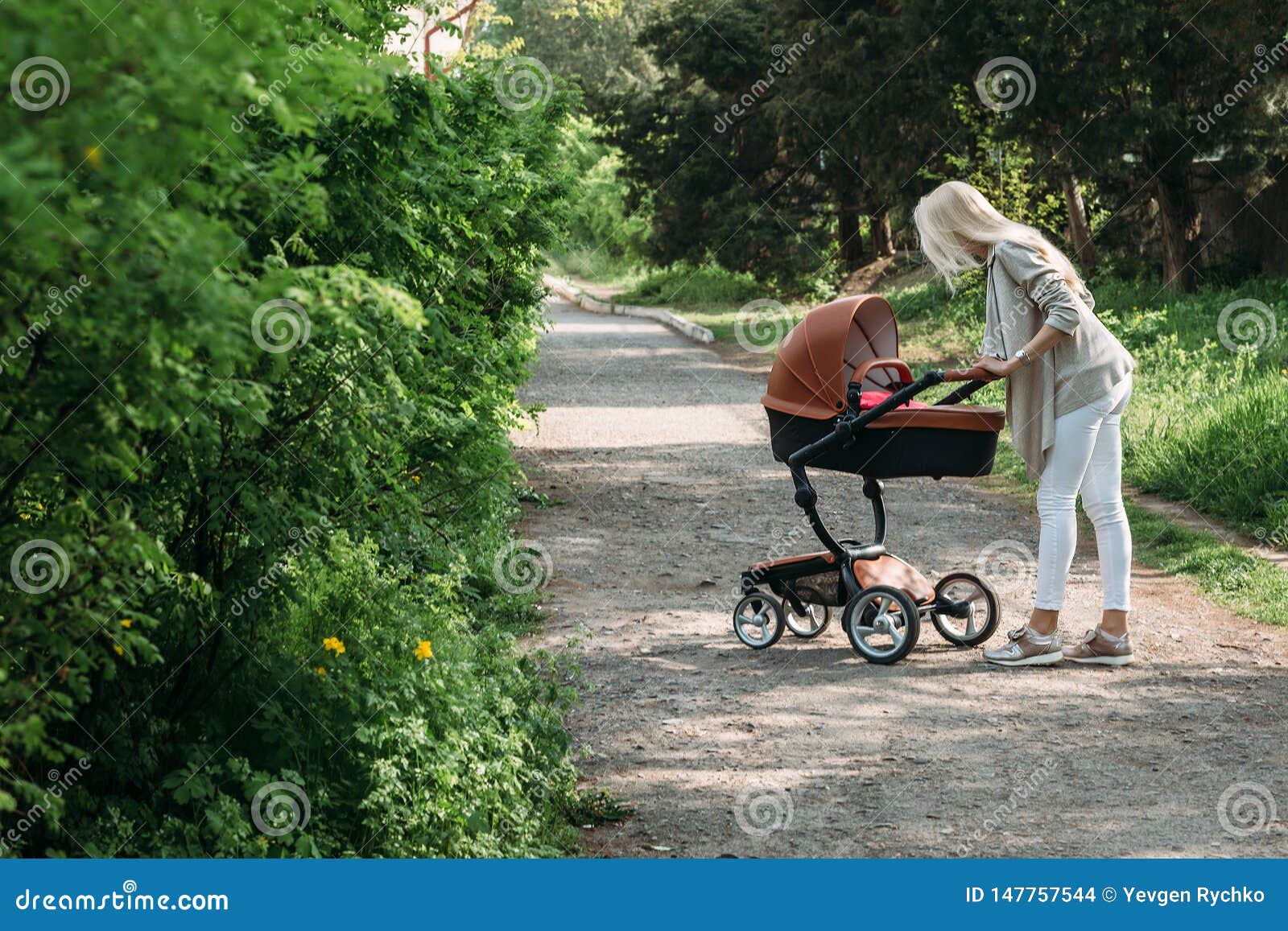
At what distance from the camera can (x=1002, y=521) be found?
31.7ft

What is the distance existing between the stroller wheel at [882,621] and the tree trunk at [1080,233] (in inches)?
586

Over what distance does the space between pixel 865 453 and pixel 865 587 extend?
0.61 m

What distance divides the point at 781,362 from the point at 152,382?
4.08 metres

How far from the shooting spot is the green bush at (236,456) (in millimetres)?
2469

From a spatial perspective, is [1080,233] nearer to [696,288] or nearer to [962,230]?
[696,288]

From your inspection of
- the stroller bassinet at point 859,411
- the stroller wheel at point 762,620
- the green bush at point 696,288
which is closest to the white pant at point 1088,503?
the stroller bassinet at point 859,411

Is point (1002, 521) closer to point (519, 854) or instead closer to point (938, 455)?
point (938, 455)

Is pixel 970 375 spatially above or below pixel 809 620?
above

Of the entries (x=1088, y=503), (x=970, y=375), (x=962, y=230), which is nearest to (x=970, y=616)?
(x=1088, y=503)

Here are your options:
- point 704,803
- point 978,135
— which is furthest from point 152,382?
point 978,135

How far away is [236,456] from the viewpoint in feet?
12.7

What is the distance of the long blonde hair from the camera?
605 cm

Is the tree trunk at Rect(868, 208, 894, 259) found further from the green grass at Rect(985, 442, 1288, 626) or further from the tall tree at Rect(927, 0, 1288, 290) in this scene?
the green grass at Rect(985, 442, 1288, 626)

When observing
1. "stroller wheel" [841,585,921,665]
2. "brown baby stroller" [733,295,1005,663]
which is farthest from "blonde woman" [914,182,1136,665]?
"stroller wheel" [841,585,921,665]
